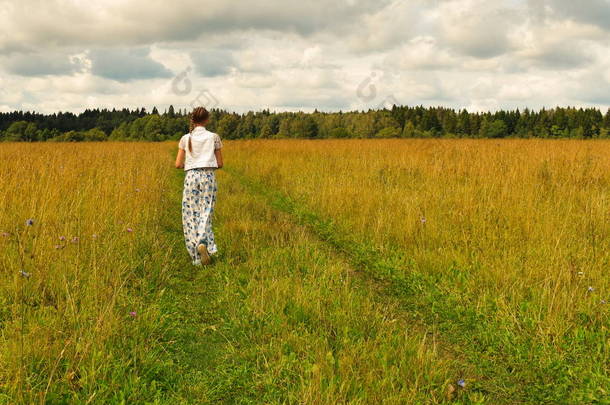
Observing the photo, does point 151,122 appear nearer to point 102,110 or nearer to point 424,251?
point 424,251

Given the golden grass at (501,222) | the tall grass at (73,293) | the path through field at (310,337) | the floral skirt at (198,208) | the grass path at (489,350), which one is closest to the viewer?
the tall grass at (73,293)

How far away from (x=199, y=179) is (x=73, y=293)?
2.26 m

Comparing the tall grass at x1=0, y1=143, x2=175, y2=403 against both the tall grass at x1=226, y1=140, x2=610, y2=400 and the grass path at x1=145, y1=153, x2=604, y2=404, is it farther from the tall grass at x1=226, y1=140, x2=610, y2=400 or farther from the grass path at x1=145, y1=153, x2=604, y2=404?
the tall grass at x1=226, y1=140, x2=610, y2=400

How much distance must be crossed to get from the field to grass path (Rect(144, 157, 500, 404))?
2 centimetres

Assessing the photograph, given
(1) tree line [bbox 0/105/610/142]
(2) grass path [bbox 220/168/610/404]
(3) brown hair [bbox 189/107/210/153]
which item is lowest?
(2) grass path [bbox 220/168/610/404]

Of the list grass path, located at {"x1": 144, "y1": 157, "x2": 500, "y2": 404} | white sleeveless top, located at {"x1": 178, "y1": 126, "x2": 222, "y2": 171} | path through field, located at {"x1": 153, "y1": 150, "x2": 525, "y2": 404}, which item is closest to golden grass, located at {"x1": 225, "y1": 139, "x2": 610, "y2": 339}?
path through field, located at {"x1": 153, "y1": 150, "x2": 525, "y2": 404}

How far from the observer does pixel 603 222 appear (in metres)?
5.12

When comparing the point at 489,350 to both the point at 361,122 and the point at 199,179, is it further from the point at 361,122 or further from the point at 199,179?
the point at 361,122

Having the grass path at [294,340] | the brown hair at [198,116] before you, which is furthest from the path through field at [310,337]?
the brown hair at [198,116]

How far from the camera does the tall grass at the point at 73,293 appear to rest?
2445 millimetres

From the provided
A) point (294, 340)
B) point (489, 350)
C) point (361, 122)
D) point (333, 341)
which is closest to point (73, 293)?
point (294, 340)

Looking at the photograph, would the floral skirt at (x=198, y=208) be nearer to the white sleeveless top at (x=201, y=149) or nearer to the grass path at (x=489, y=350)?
the white sleeveless top at (x=201, y=149)

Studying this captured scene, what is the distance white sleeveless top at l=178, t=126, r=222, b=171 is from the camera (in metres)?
5.10

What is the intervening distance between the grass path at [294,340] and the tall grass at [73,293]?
1.02 ft
